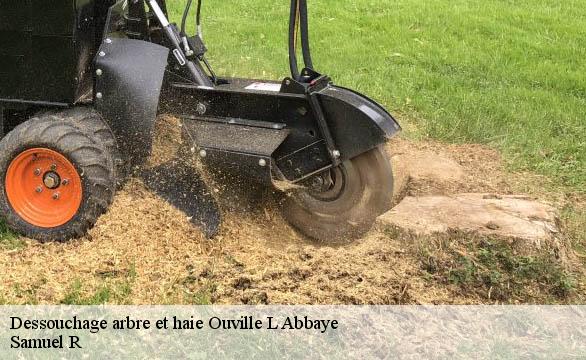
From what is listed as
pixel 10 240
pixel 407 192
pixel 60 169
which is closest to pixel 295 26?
pixel 407 192

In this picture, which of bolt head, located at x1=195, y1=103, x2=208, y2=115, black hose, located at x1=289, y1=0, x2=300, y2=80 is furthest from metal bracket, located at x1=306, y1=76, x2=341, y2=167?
bolt head, located at x1=195, y1=103, x2=208, y2=115

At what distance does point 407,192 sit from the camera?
474 centimetres

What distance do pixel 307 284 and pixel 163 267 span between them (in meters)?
0.73

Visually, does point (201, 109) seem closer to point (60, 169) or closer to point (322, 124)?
point (322, 124)

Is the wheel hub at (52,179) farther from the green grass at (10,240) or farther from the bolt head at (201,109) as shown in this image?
the bolt head at (201,109)

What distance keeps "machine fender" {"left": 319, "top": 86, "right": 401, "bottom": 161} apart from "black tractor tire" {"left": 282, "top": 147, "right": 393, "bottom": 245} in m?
0.12

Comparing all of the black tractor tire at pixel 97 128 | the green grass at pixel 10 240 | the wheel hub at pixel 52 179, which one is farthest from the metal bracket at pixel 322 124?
the green grass at pixel 10 240

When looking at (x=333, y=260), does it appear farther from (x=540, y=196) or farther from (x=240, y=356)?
(x=540, y=196)

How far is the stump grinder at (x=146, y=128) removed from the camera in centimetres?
384

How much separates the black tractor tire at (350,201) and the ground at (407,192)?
0.14 metres

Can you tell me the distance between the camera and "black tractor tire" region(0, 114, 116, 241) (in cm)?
379

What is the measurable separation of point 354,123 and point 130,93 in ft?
3.85

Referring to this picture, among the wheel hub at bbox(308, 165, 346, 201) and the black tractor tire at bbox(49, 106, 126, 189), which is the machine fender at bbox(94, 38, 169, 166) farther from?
the wheel hub at bbox(308, 165, 346, 201)

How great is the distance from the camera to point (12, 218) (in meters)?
3.96
